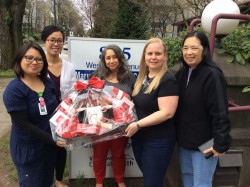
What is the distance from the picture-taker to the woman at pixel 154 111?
7.82ft

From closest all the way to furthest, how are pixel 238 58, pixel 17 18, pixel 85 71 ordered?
pixel 238 58
pixel 85 71
pixel 17 18

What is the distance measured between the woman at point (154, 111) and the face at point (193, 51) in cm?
23

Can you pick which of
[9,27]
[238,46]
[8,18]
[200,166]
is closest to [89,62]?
[238,46]

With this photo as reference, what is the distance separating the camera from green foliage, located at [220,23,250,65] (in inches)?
124

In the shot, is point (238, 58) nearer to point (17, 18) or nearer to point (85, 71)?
point (85, 71)

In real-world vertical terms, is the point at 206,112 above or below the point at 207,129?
above

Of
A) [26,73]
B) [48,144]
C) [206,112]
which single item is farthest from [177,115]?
[26,73]

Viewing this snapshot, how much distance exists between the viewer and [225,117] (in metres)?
2.15

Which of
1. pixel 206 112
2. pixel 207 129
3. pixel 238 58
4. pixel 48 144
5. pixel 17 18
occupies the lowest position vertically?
pixel 48 144

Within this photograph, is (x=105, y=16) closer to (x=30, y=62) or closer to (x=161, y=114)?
(x=30, y=62)

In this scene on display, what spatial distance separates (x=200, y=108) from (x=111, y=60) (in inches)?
43.8

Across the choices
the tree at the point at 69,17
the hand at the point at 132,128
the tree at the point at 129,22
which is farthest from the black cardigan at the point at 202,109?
the tree at the point at 69,17

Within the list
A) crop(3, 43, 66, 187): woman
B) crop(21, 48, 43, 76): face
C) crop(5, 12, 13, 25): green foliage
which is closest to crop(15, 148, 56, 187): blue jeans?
crop(3, 43, 66, 187): woman

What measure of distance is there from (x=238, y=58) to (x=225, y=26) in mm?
373
